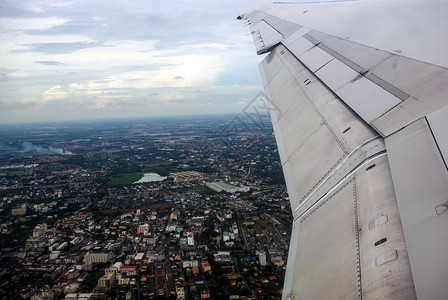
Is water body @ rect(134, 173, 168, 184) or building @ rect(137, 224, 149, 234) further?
water body @ rect(134, 173, 168, 184)

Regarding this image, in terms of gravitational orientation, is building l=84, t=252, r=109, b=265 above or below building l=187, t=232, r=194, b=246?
below

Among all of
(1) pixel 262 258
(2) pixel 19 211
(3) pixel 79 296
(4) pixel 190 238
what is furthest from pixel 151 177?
(3) pixel 79 296

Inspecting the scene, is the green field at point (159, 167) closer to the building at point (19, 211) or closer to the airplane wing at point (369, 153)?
the building at point (19, 211)

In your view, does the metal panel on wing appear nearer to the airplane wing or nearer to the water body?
the airplane wing

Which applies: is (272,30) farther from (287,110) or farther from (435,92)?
(435,92)

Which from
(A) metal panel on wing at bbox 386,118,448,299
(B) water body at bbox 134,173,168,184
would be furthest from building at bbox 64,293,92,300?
(B) water body at bbox 134,173,168,184

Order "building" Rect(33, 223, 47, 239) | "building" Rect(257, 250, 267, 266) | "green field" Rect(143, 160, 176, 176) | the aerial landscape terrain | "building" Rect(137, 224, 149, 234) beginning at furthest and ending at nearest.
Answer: "green field" Rect(143, 160, 176, 176) < "building" Rect(137, 224, 149, 234) < "building" Rect(33, 223, 47, 239) < "building" Rect(257, 250, 267, 266) < the aerial landscape terrain

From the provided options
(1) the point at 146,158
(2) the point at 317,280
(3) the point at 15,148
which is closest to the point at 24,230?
(2) the point at 317,280
